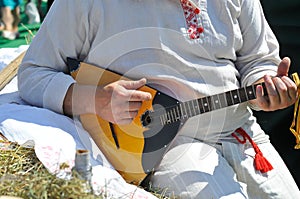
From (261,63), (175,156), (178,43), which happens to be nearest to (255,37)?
(261,63)

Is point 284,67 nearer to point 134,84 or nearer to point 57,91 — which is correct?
point 134,84

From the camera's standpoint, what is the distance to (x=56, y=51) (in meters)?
1.64

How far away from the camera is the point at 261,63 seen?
1.76 meters

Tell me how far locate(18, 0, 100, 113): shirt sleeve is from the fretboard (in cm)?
28

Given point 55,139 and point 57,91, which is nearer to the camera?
point 55,139

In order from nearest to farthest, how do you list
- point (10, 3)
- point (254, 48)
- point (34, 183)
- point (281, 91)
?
point (34, 183)
point (281, 91)
point (254, 48)
point (10, 3)

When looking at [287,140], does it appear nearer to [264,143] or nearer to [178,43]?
[264,143]

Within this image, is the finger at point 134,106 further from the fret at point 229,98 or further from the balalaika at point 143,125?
the fret at point 229,98

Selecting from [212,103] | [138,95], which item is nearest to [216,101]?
[212,103]

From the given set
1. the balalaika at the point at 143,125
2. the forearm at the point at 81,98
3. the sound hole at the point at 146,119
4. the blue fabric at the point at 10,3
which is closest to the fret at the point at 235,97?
the balalaika at the point at 143,125

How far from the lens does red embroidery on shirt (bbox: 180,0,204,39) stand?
1642 millimetres

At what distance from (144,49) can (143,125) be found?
197 mm

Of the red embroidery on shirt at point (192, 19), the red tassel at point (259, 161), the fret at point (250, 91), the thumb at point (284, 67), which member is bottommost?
the red tassel at point (259, 161)

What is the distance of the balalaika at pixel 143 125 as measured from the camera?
1.62 m
